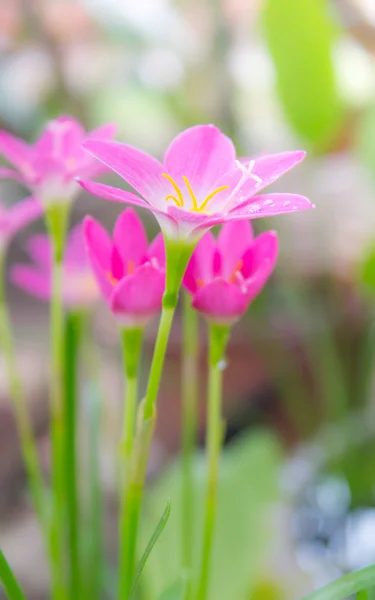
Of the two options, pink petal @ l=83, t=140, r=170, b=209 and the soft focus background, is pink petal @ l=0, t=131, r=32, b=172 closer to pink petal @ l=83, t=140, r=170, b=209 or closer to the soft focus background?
pink petal @ l=83, t=140, r=170, b=209

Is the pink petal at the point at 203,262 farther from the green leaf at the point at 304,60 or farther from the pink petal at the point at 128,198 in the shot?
the green leaf at the point at 304,60

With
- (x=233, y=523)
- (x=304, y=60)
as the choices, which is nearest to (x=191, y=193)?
(x=233, y=523)

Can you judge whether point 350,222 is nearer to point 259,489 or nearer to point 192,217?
point 259,489

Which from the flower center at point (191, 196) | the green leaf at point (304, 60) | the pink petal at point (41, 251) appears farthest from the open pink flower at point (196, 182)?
the green leaf at point (304, 60)

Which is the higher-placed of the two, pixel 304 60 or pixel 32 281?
pixel 304 60

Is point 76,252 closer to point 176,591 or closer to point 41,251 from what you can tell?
point 41,251

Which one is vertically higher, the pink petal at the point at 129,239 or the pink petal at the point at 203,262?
the pink petal at the point at 129,239
